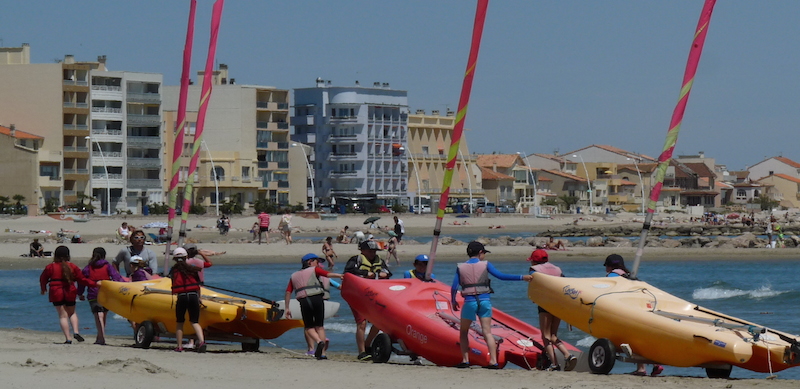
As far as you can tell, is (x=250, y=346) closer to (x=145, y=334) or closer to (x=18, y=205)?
(x=145, y=334)

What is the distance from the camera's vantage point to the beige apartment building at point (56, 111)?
262 feet

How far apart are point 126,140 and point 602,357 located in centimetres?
7639

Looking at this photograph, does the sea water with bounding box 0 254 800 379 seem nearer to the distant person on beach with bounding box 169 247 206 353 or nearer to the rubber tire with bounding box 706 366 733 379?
the rubber tire with bounding box 706 366 733 379

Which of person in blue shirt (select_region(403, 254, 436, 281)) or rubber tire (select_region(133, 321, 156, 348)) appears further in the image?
rubber tire (select_region(133, 321, 156, 348))

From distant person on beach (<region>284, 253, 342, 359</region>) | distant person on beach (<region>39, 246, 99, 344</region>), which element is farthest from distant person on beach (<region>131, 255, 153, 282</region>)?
distant person on beach (<region>284, 253, 342, 359</region>)

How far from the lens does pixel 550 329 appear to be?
13.3m

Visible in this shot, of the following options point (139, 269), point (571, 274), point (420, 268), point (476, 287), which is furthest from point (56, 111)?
point (476, 287)

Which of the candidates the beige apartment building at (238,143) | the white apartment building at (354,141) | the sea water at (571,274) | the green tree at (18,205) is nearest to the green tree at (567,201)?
the white apartment building at (354,141)

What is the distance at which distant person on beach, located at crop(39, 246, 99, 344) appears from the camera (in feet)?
48.7

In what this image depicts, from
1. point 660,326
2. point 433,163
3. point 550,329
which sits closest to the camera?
point 660,326

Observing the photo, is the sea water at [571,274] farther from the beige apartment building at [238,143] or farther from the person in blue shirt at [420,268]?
the beige apartment building at [238,143]

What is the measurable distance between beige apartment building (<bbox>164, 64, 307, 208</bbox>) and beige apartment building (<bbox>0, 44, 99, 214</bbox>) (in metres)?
8.35

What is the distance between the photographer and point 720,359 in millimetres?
11562

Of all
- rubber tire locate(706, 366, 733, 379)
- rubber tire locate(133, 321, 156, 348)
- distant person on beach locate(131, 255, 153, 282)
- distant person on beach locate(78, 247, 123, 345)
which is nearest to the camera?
rubber tire locate(706, 366, 733, 379)
